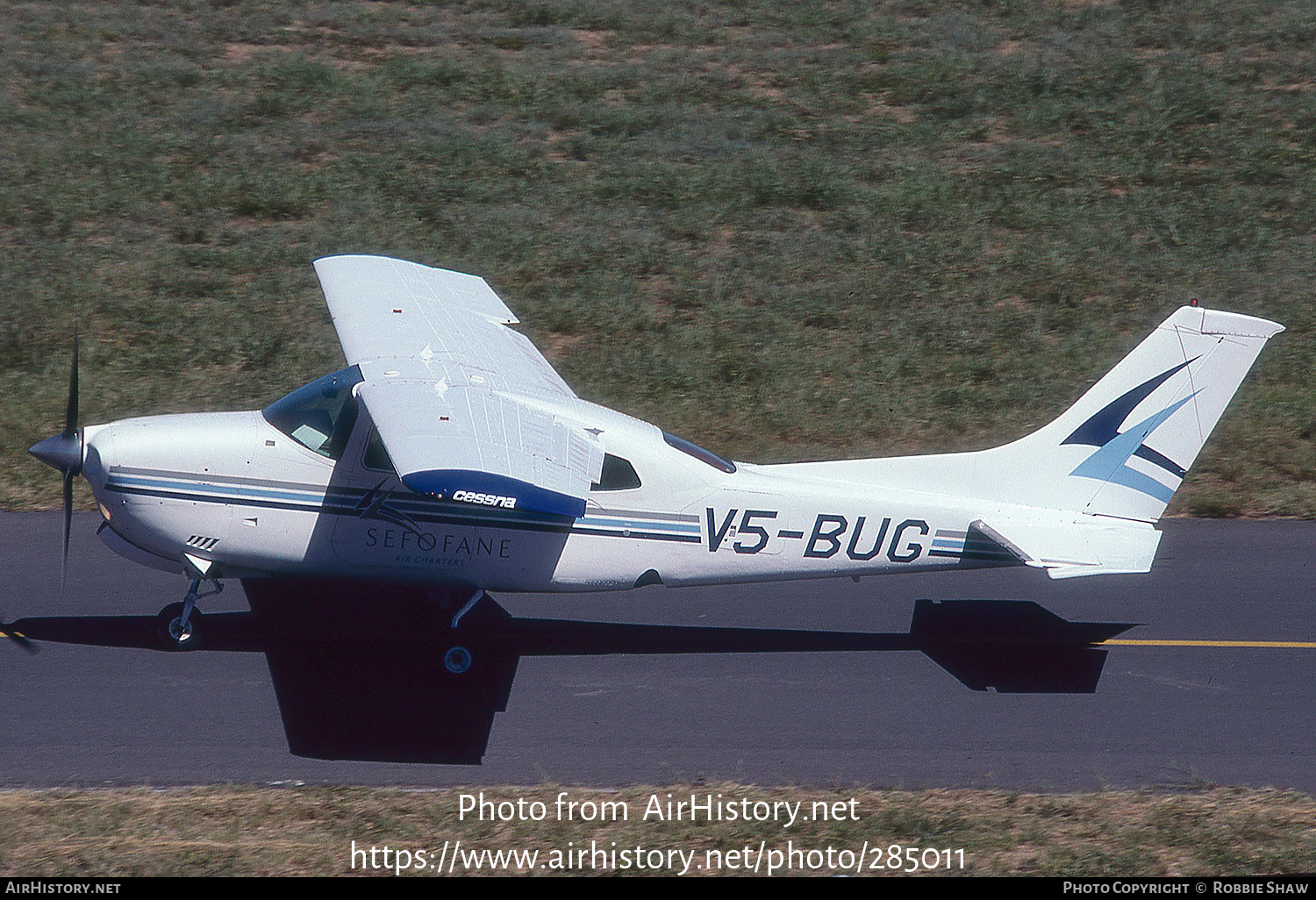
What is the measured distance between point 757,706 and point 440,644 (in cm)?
258

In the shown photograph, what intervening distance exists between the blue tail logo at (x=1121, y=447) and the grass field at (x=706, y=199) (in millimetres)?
3483

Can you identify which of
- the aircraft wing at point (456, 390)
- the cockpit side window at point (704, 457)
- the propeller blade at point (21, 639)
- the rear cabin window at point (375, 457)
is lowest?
the propeller blade at point (21, 639)

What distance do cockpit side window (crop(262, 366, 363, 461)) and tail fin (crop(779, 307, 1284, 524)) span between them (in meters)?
3.39

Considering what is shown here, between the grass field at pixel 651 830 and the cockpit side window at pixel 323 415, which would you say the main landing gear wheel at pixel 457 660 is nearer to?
the grass field at pixel 651 830

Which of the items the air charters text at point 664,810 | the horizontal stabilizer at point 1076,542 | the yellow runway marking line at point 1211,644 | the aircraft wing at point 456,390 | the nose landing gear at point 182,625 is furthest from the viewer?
the yellow runway marking line at point 1211,644

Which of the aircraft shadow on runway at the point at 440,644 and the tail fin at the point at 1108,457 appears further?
the tail fin at the point at 1108,457

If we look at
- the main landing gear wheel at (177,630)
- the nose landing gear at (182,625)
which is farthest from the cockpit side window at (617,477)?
the main landing gear wheel at (177,630)

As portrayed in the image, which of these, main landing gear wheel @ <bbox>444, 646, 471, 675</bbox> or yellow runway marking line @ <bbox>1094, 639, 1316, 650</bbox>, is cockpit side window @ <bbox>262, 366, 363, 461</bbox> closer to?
main landing gear wheel @ <bbox>444, 646, 471, 675</bbox>

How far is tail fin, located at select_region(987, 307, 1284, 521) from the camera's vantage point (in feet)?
30.5

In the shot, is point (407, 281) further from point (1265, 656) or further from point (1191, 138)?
point (1191, 138)

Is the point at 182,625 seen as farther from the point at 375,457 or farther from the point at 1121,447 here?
the point at 1121,447

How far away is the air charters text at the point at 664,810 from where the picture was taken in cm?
785

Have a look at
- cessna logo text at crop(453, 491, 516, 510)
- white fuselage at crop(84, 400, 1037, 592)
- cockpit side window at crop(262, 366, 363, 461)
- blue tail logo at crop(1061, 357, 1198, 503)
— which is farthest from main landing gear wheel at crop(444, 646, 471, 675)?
blue tail logo at crop(1061, 357, 1198, 503)

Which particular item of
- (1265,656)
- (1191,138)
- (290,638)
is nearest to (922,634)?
(1265,656)
